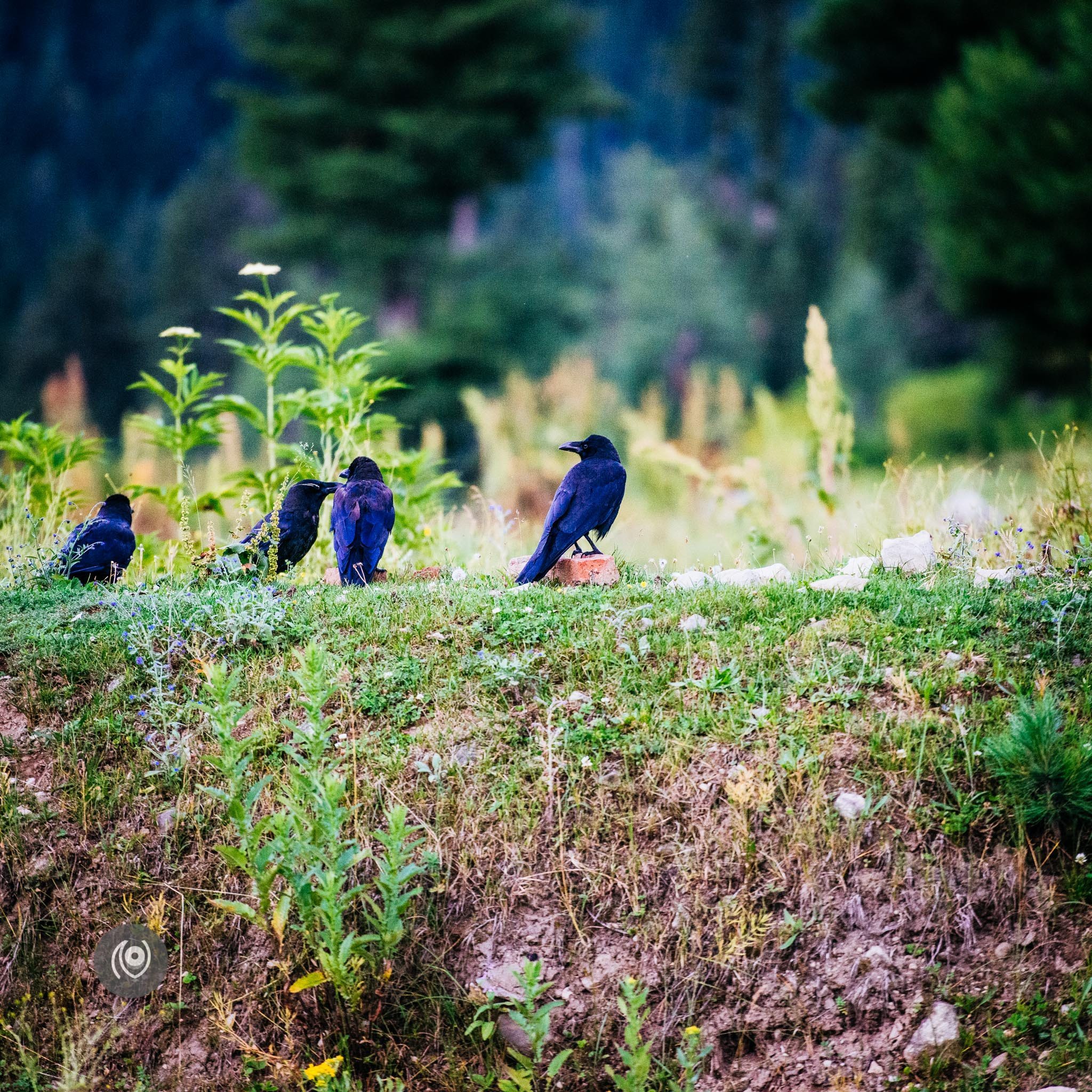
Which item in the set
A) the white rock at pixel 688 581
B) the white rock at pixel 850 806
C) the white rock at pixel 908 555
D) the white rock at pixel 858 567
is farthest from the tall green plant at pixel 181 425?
the white rock at pixel 850 806

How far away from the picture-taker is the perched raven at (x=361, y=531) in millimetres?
4676

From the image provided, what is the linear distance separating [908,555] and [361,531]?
95.5 inches

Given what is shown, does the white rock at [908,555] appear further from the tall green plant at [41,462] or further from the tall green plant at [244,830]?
the tall green plant at [41,462]

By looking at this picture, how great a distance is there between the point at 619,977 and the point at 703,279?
1744 cm

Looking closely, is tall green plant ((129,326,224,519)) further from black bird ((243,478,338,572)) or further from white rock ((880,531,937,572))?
white rock ((880,531,937,572))

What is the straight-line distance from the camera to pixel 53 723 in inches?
144

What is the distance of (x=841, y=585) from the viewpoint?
4.15 metres

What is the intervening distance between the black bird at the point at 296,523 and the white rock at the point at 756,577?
190 centimetres

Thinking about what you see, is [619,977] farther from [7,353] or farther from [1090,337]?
[7,353]

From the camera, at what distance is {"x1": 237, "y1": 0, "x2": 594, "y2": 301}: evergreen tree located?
1480cm

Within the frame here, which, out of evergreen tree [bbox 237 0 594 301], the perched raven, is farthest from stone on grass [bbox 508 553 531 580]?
evergreen tree [bbox 237 0 594 301]

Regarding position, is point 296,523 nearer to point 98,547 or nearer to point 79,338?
point 98,547

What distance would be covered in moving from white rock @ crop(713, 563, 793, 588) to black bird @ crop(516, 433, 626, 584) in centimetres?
57

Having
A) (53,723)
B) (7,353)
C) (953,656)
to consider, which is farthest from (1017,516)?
(7,353)
